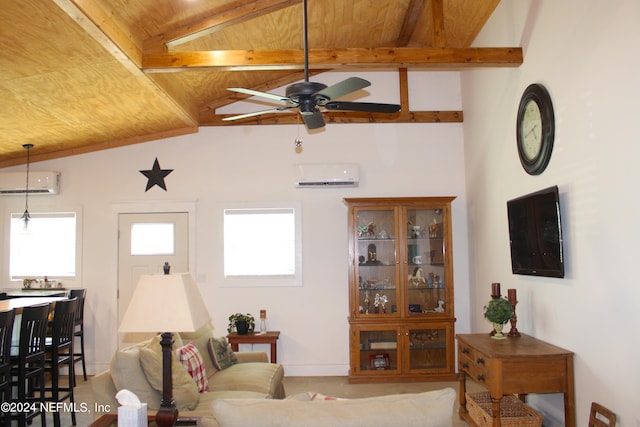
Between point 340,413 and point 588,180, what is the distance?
247 centimetres

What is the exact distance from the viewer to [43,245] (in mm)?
6523

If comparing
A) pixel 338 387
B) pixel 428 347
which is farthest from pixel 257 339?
pixel 428 347

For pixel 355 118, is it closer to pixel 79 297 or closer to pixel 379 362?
pixel 379 362

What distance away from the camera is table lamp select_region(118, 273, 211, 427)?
234 centimetres

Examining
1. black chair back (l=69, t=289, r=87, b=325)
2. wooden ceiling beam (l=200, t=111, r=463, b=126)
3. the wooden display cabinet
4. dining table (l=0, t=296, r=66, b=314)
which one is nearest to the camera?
dining table (l=0, t=296, r=66, b=314)

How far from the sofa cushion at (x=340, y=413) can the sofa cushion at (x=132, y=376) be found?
120 cm

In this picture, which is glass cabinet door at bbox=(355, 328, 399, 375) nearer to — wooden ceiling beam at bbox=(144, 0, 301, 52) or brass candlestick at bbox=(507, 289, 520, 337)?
brass candlestick at bbox=(507, 289, 520, 337)

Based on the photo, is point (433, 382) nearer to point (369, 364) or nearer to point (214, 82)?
point (369, 364)

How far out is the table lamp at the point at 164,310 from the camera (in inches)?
92.3

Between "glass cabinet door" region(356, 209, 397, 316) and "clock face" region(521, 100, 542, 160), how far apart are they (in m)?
1.90

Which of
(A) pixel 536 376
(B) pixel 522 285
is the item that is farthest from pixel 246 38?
(A) pixel 536 376

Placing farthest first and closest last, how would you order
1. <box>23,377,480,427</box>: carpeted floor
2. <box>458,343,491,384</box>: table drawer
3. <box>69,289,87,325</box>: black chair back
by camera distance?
<box>69,289,87,325</box>: black chair back < <box>23,377,480,427</box>: carpeted floor < <box>458,343,491,384</box>: table drawer

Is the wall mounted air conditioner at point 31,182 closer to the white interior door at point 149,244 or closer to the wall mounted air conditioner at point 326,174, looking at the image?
the white interior door at point 149,244

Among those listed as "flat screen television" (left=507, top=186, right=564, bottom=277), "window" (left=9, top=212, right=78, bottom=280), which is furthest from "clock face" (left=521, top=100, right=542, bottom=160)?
"window" (left=9, top=212, right=78, bottom=280)
